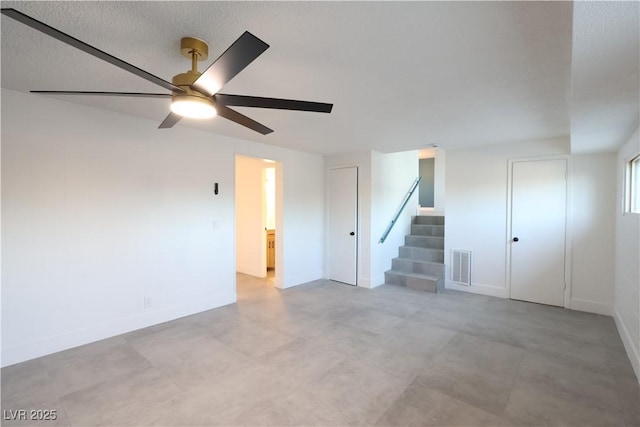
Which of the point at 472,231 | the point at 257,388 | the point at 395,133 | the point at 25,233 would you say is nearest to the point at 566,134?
A: the point at 472,231

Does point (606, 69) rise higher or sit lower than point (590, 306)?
higher

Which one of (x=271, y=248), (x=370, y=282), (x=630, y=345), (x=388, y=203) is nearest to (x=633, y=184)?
(x=630, y=345)

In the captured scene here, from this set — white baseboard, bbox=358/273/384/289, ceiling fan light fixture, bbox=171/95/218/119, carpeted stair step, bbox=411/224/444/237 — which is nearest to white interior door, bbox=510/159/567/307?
carpeted stair step, bbox=411/224/444/237

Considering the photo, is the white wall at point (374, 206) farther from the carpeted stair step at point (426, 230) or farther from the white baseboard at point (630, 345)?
the white baseboard at point (630, 345)

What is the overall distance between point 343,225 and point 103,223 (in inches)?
144

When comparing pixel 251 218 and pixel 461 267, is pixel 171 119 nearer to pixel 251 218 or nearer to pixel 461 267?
pixel 251 218

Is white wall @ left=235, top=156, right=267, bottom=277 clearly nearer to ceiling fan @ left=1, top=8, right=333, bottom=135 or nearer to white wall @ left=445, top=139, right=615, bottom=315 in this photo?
white wall @ left=445, top=139, right=615, bottom=315

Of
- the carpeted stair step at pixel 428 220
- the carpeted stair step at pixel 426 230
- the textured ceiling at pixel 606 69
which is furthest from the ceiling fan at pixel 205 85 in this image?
the carpeted stair step at pixel 428 220

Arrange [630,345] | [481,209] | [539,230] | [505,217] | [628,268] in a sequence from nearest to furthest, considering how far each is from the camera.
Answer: [630,345]
[628,268]
[539,230]
[505,217]
[481,209]

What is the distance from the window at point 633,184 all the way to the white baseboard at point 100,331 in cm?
505

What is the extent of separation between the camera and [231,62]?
146cm

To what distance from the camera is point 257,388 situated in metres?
2.37

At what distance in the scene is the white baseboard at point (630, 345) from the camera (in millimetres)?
2562

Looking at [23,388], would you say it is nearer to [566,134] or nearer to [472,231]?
[472,231]
